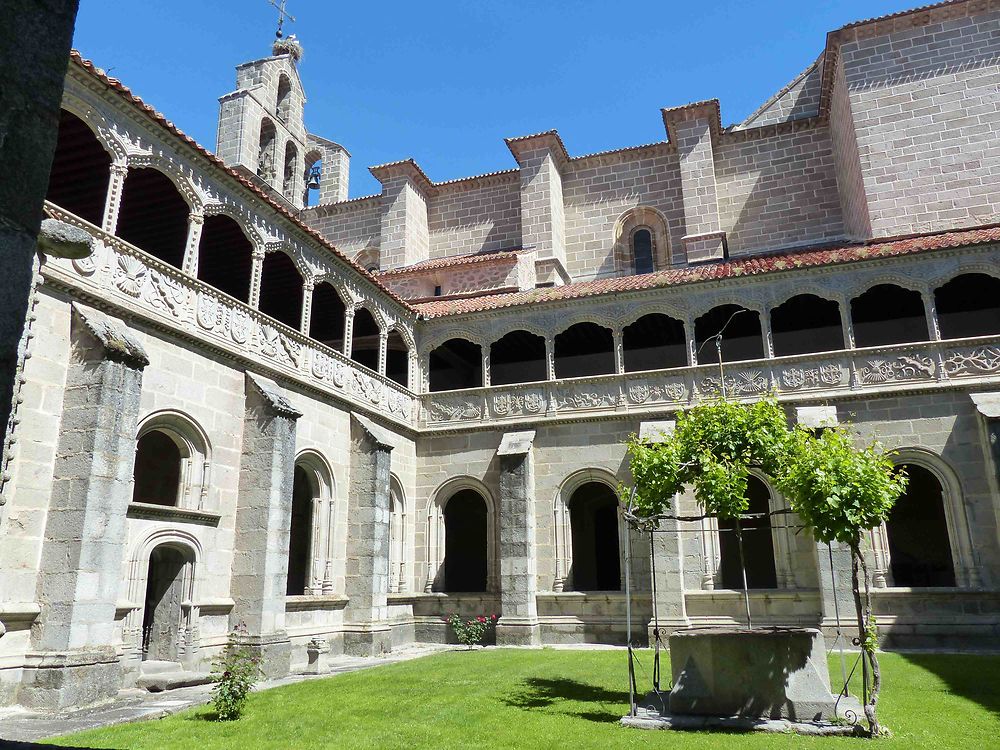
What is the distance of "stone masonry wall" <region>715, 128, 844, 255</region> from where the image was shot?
27.1 metres

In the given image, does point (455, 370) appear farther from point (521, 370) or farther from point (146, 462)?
point (146, 462)

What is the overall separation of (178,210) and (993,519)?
728 inches

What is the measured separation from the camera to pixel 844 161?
26406 millimetres

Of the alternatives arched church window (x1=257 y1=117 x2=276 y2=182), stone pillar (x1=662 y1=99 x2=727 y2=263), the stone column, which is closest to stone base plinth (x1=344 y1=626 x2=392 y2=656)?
the stone column

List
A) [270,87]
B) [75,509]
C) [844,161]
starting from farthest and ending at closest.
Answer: [270,87]
[844,161]
[75,509]

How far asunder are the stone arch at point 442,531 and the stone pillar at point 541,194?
1062cm

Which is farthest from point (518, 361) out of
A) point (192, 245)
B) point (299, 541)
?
point (192, 245)

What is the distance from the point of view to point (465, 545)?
26.3 meters

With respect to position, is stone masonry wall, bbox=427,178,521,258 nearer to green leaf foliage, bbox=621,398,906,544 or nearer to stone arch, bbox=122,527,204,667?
stone arch, bbox=122,527,204,667

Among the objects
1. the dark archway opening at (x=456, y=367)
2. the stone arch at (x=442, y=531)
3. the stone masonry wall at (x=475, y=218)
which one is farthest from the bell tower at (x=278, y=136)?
the stone arch at (x=442, y=531)

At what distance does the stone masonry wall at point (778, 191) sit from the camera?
2711cm

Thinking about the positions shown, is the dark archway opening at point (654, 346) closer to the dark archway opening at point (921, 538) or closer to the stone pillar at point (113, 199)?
the dark archway opening at point (921, 538)

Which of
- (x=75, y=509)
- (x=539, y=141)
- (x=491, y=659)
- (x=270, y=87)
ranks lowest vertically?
(x=491, y=659)

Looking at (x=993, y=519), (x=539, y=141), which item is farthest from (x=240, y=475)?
(x=539, y=141)
